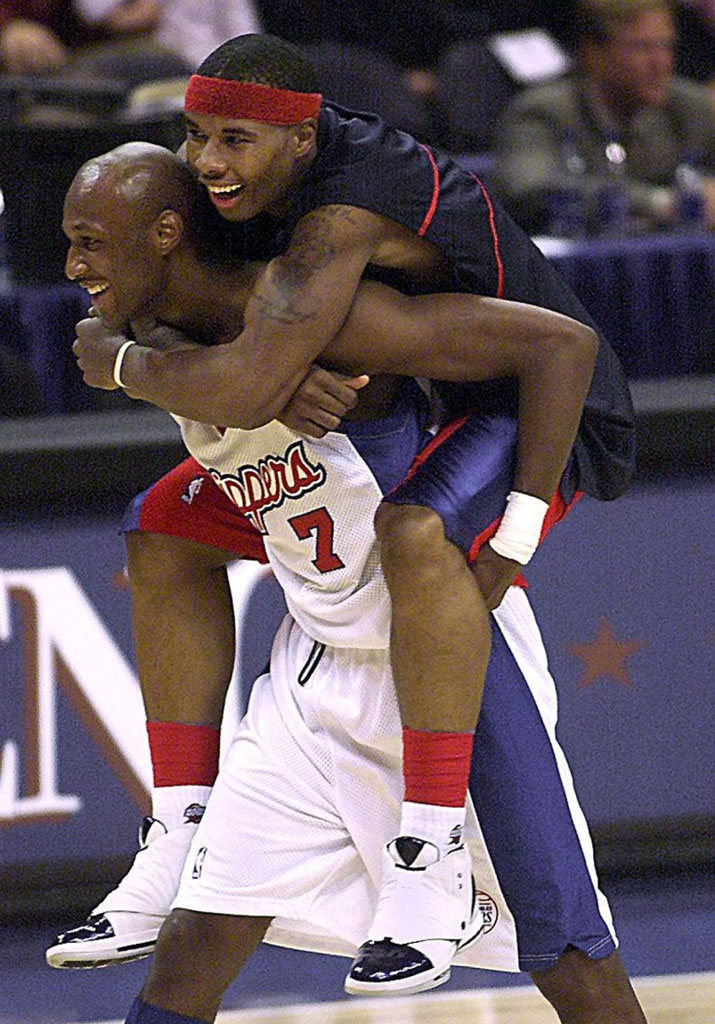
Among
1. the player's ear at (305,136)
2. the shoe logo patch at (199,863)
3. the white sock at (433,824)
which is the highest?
the player's ear at (305,136)

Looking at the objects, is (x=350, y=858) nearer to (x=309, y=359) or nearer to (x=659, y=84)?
(x=309, y=359)

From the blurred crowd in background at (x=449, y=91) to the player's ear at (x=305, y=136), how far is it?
2.11m

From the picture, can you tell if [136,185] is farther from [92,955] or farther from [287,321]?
[92,955]

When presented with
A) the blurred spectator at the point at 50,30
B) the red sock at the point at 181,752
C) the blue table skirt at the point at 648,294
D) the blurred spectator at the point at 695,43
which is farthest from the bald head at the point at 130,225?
the blurred spectator at the point at 695,43

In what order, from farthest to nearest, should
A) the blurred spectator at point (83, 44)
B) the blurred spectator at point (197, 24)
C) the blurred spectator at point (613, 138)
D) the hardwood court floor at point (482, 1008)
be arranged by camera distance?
the blurred spectator at point (197, 24), the blurred spectator at point (83, 44), the blurred spectator at point (613, 138), the hardwood court floor at point (482, 1008)

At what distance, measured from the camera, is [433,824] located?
2.51 metres

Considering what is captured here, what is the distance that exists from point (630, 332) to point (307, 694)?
277 cm

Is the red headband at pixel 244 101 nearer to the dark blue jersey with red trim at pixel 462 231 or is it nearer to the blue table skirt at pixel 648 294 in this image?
the dark blue jersey with red trim at pixel 462 231

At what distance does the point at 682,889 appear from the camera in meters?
4.20

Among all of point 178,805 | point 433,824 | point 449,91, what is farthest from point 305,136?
point 449,91

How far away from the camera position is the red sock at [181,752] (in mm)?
2840

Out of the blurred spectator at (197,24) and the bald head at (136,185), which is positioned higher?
the bald head at (136,185)

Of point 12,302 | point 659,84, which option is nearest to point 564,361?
point 12,302

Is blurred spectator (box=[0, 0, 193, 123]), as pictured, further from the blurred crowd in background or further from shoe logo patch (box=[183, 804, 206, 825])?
shoe logo patch (box=[183, 804, 206, 825])
